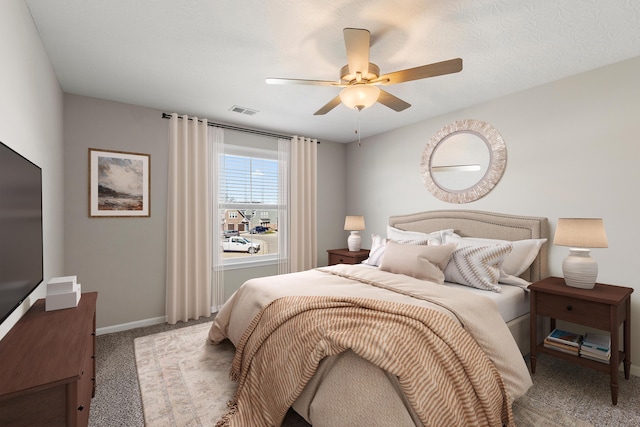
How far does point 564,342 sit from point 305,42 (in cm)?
289

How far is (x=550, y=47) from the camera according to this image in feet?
7.13

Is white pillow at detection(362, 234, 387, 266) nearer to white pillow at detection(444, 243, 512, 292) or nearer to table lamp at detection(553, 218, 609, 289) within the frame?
white pillow at detection(444, 243, 512, 292)

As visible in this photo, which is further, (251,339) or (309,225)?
(309,225)

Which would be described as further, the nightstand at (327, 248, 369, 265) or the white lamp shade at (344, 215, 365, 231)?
the white lamp shade at (344, 215, 365, 231)

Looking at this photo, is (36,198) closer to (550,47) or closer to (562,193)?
(550,47)

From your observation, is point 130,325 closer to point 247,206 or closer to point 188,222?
point 188,222

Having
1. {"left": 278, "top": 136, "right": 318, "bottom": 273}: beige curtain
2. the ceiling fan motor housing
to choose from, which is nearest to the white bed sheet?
the ceiling fan motor housing

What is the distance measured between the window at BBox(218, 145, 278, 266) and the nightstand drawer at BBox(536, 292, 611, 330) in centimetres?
311

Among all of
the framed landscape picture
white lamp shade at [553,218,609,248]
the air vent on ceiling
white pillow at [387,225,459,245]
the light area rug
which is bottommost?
the light area rug

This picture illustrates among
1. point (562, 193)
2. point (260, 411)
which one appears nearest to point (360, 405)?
point (260, 411)

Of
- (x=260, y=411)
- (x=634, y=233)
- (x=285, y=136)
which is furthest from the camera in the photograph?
(x=285, y=136)

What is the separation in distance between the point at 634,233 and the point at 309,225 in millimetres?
3362

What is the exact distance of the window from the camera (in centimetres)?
403

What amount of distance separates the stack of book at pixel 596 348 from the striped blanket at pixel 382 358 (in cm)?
102
